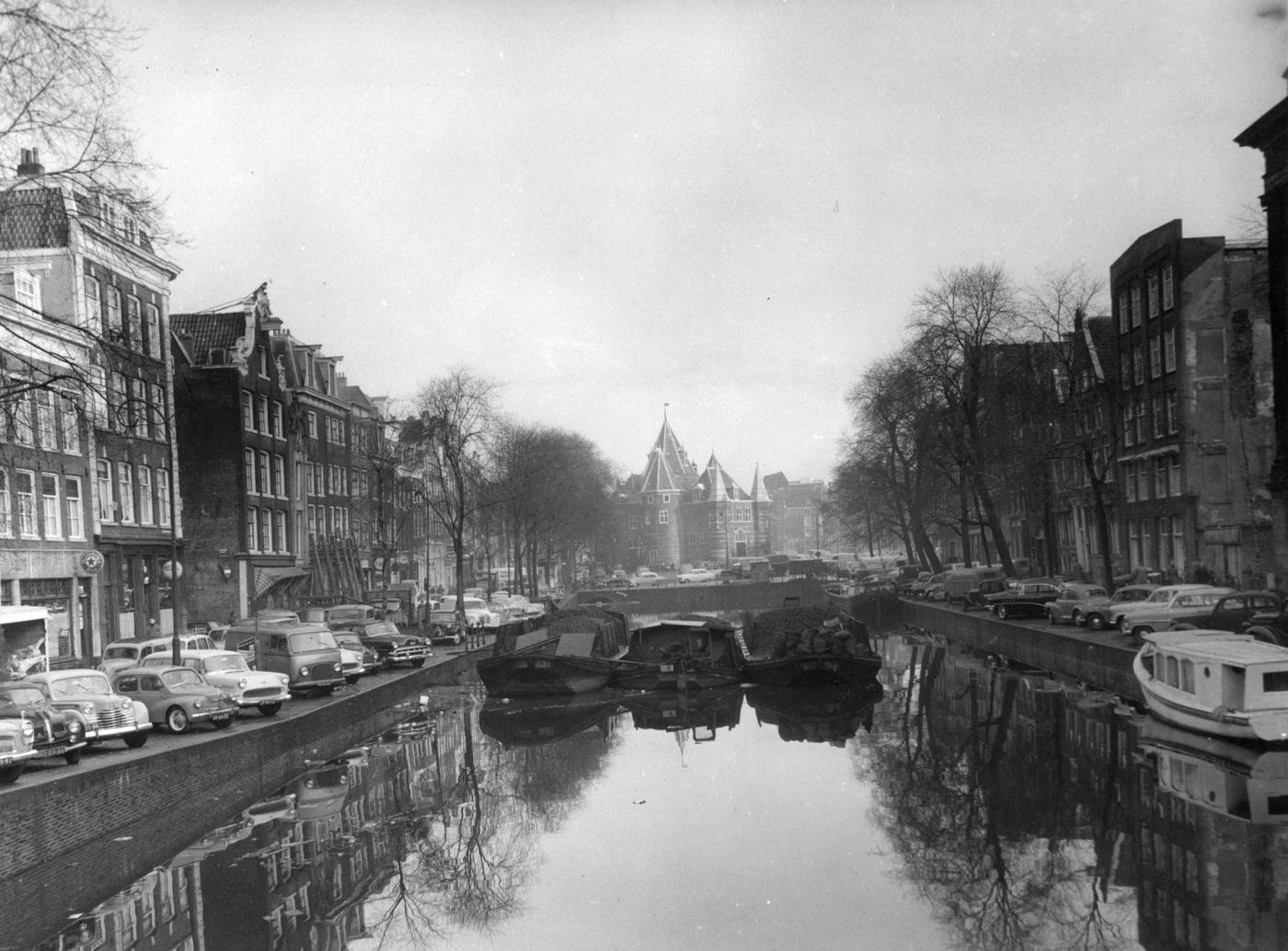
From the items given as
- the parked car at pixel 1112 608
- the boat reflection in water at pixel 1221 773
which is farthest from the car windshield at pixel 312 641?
the parked car at pixel 1112 608

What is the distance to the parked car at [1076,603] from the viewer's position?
1550 inches

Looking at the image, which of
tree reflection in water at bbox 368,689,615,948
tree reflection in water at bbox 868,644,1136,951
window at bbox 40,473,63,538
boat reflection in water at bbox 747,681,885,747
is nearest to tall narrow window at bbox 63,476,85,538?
window at bbox 40,473,63,538

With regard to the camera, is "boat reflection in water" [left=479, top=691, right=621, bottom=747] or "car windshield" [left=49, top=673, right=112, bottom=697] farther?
"boat reflection in water" [left=479, top=691, right=621, bottom=747]

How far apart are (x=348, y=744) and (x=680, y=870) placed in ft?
44.2

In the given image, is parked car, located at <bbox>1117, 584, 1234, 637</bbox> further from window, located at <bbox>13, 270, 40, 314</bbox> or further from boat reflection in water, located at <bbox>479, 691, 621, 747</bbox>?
window, located at <bbox>13, 270, 40, 314</bbox>

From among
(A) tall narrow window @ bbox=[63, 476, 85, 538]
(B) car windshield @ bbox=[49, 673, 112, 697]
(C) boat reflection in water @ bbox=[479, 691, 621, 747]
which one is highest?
(A) tall narrow window @ bbox=[63, 476, 85, 538]

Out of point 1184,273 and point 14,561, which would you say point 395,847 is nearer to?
point 14,561

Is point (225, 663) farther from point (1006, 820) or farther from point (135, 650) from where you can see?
point (1006, 820)

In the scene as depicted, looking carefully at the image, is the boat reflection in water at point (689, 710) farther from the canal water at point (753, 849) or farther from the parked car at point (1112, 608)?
the parked car at point (1112, 608)

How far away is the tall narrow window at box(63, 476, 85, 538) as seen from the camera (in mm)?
37031

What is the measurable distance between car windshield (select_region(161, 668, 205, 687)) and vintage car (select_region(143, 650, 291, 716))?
81 cm

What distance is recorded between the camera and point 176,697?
2370 cm

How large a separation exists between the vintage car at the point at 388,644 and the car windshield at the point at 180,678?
1303cm

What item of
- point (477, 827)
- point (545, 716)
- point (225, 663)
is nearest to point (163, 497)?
point (225, 663)
